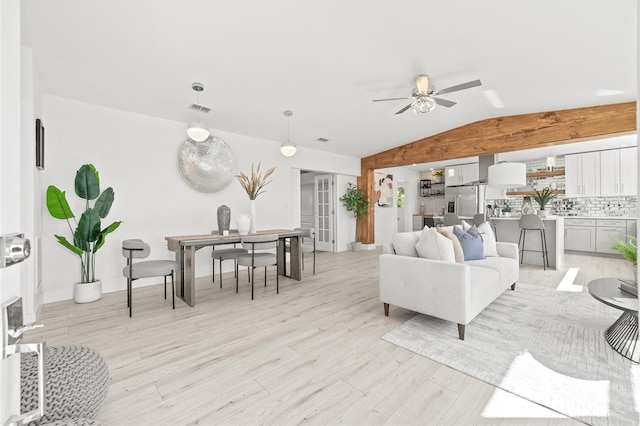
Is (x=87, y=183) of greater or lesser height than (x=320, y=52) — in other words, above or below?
below

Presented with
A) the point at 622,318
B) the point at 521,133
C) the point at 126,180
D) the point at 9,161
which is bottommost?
the point at 622,318

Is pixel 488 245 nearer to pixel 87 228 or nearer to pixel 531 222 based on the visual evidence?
pixel 531 222

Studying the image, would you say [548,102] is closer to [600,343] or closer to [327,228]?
[600,343]

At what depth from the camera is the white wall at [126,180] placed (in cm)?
348

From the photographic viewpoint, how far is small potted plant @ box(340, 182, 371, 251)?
718cm

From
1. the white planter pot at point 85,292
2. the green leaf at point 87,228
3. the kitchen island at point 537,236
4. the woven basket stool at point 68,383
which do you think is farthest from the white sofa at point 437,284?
the white planter pot at point 85,292

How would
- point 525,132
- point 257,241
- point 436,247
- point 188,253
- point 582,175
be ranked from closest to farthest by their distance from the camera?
point 436,247 < point 188,253 < point 257,241 < point 525,132 < point 582,175

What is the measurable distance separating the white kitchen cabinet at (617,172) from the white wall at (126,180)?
766cm

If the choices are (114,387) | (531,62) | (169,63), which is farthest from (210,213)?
(531,62)

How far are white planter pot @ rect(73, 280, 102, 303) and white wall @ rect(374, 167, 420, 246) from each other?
21.0 ft

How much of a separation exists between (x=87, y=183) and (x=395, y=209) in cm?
756

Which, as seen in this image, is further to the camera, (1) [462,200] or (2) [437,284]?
(1) [462,200]

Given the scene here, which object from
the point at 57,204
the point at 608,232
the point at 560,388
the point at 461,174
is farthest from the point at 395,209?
the point at 57,204

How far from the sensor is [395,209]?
29.3ft
